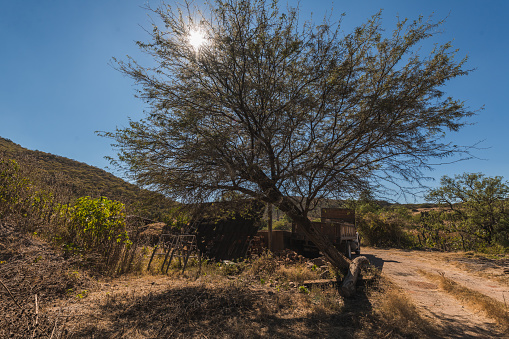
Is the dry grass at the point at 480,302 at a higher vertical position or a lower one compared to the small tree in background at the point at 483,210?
lower

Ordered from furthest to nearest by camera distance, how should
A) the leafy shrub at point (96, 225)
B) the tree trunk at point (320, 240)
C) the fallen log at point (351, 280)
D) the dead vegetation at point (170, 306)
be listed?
the tree trunk at point (320, 240)
the leafy shrub at point (96, 225)
the fallen log at point (351, 280)
the dead vegetation at point (170, 306)

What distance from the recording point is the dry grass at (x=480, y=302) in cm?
502

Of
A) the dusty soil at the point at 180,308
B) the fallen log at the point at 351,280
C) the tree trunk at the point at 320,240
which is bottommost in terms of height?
the dusty soil at the point at 180,308

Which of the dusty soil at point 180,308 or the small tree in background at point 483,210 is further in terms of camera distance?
the small tree in background at point 483,210

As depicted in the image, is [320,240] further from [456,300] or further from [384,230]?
[384,230]

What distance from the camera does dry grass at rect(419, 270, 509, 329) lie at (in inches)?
198

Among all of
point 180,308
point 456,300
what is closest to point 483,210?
point 456,300

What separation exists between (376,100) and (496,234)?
59.0 ft

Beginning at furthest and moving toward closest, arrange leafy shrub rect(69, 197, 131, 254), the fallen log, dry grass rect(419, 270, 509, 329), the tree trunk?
the tree trunk < leafy shrub rect(69, 197, 131, 254) < the fallen log < dry grass rect(419, 270, 509, 329)

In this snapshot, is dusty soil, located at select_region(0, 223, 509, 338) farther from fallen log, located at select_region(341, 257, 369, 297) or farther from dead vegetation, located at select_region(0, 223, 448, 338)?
fallen log, located at select_region(341, 257, 369, 297)

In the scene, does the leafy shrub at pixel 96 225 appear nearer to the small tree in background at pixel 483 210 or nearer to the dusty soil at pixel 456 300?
the dusty soil at pixel 456 300

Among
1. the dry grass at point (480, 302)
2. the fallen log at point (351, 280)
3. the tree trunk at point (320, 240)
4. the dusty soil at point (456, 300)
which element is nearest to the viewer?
the dusty soil at point (456, 300)

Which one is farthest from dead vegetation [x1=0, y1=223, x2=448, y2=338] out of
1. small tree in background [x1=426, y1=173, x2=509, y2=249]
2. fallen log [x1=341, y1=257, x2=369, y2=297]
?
small tree in background [x1=426, y1=173, x2=509, y2=249]

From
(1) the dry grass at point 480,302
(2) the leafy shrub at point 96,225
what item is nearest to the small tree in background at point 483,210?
(1) the dry grass at point 480,302
